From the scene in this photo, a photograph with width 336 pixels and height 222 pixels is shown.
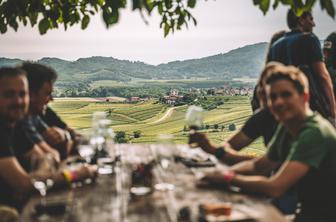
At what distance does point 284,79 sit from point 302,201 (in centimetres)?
86

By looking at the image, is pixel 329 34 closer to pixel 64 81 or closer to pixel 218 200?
pixel 218 200

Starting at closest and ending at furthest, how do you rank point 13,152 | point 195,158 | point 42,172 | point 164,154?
point 42,172 < point 13,152 < point 164,154 < point 195,158

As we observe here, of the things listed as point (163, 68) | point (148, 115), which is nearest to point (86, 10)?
point (148, 115)

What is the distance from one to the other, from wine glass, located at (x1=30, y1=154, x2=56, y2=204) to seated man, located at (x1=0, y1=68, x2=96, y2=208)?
0.01 meters

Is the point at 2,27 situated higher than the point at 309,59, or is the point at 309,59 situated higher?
the point at 2,27

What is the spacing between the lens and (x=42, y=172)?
10.0ft

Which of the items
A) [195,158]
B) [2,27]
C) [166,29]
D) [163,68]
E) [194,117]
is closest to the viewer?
[194,117]

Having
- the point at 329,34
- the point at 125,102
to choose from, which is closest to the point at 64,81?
the point at 125,102

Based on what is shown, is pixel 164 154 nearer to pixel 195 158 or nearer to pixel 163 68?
pixel 195 158

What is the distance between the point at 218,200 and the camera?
9.71ft

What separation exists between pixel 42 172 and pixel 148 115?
56000 millimetres

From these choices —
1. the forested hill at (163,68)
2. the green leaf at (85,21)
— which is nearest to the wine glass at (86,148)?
the green leaf at (85,21)

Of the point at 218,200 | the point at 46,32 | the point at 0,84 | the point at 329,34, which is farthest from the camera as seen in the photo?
the point at 329,34

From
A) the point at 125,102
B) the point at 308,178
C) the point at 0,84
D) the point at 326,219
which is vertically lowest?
the point at 125,102
